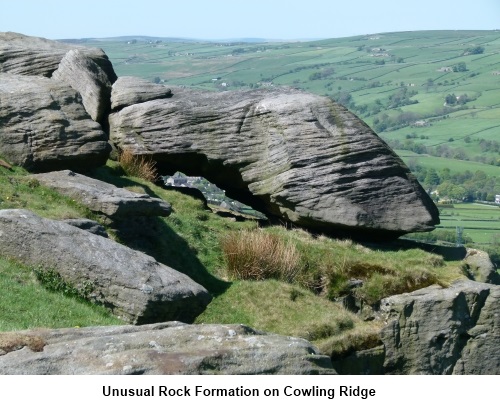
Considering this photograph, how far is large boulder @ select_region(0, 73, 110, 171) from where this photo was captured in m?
24.8

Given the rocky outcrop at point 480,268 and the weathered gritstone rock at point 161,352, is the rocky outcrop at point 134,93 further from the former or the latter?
the weathered gritstone rock at point 161,352

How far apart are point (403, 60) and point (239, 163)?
157 metres

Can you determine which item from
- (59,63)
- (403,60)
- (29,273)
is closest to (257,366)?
(29,273)

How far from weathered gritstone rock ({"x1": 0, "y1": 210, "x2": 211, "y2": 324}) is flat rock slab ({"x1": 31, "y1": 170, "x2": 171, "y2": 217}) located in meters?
3.87

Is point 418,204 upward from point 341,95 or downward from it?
upward

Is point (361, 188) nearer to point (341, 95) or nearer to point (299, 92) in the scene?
point (299, 92)

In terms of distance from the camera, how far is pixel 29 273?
16.7 metres

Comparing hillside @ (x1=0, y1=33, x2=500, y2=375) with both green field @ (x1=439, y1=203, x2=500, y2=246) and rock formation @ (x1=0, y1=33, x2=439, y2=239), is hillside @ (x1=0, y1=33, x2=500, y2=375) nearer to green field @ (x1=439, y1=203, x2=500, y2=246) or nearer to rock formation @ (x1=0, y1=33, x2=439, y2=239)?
rock formation @ (x1=0, y1=33, x2=439, y2=239)

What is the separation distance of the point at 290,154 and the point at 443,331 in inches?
282

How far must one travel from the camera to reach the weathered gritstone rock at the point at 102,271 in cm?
1672

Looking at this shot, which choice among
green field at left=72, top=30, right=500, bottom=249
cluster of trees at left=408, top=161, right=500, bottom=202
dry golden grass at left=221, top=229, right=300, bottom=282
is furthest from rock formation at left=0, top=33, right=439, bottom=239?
green field at left=72, top=30, right=500, bottom=249

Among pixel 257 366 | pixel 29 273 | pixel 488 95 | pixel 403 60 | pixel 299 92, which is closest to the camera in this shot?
pixel 257 366

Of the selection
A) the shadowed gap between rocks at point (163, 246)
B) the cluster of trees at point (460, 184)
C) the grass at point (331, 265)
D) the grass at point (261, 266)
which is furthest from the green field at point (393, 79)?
the shadowed gap between rocks at point (163, 246)

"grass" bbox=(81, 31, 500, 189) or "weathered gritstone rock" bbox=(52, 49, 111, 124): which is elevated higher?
"weathered gritstone rock" bbox=(52, 49, 111, 124)
